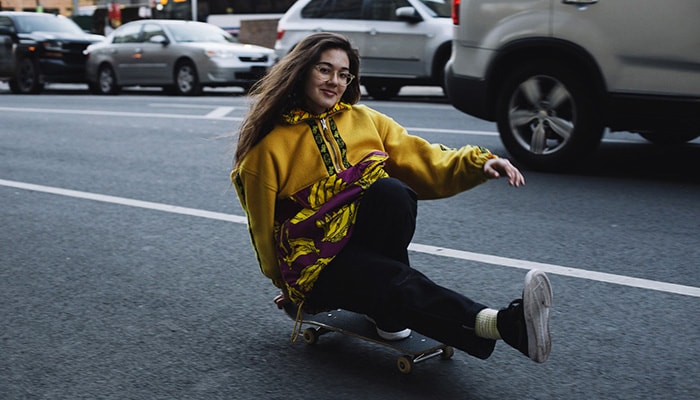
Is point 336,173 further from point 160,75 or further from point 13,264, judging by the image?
point 160,75

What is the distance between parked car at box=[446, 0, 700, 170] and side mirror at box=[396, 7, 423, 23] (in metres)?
6.25

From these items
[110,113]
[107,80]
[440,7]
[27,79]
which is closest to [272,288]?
[110,113]

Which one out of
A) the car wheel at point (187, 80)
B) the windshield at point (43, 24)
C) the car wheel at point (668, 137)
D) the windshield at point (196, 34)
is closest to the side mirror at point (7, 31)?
the windshield at point (43, 24)

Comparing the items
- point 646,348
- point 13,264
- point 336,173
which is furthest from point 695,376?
point 13,264

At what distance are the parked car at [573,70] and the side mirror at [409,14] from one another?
6.25m

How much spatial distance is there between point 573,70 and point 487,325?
459 cm

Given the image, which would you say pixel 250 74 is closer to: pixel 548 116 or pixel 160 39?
pixel 160 39

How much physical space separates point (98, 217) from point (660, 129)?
13.0 ft

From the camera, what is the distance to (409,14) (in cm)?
1407

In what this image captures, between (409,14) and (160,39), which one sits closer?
(409,14)

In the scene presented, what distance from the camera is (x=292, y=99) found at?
11.0 ft

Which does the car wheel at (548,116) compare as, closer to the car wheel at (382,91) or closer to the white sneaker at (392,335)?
the white sneaker at (392,335)

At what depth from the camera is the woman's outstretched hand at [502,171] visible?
10.1ft

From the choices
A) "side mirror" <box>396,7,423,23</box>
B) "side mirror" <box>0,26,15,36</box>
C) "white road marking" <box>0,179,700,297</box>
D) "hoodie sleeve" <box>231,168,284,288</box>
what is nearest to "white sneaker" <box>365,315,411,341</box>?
"hoodie sleeve" <box>231,168,284,288</box>
